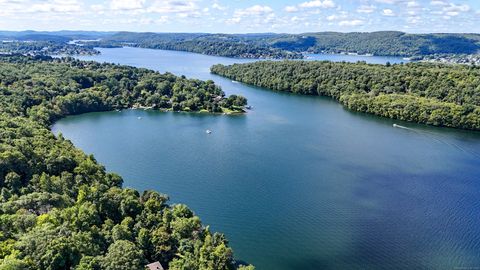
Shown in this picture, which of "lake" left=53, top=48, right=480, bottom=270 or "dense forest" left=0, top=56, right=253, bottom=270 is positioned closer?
"dense forest" left=0, top=56, right=253, bottom=270

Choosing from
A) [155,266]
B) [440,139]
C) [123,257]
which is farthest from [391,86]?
[123,257]

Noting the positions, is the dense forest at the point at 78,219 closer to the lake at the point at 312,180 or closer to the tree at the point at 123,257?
the tree at the point at 123,257

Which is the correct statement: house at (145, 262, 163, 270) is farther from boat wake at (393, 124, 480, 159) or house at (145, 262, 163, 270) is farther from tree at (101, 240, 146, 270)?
boat wake at (393, 124, 480, 159)

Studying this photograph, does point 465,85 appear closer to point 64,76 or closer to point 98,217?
point 98,217

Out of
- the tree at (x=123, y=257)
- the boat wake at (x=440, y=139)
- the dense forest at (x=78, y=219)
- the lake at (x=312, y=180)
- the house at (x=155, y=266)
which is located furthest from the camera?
the boat wake at (x=440, y=139)

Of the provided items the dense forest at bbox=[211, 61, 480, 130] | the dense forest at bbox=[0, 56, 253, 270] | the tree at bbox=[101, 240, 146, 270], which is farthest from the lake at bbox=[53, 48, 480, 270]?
the tree at bbox=[101, 240, 146, 270]

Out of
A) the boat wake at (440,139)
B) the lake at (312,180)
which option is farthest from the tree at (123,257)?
the boat wake at (440,139)

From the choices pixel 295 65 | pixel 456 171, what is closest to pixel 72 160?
pixel 456 171
